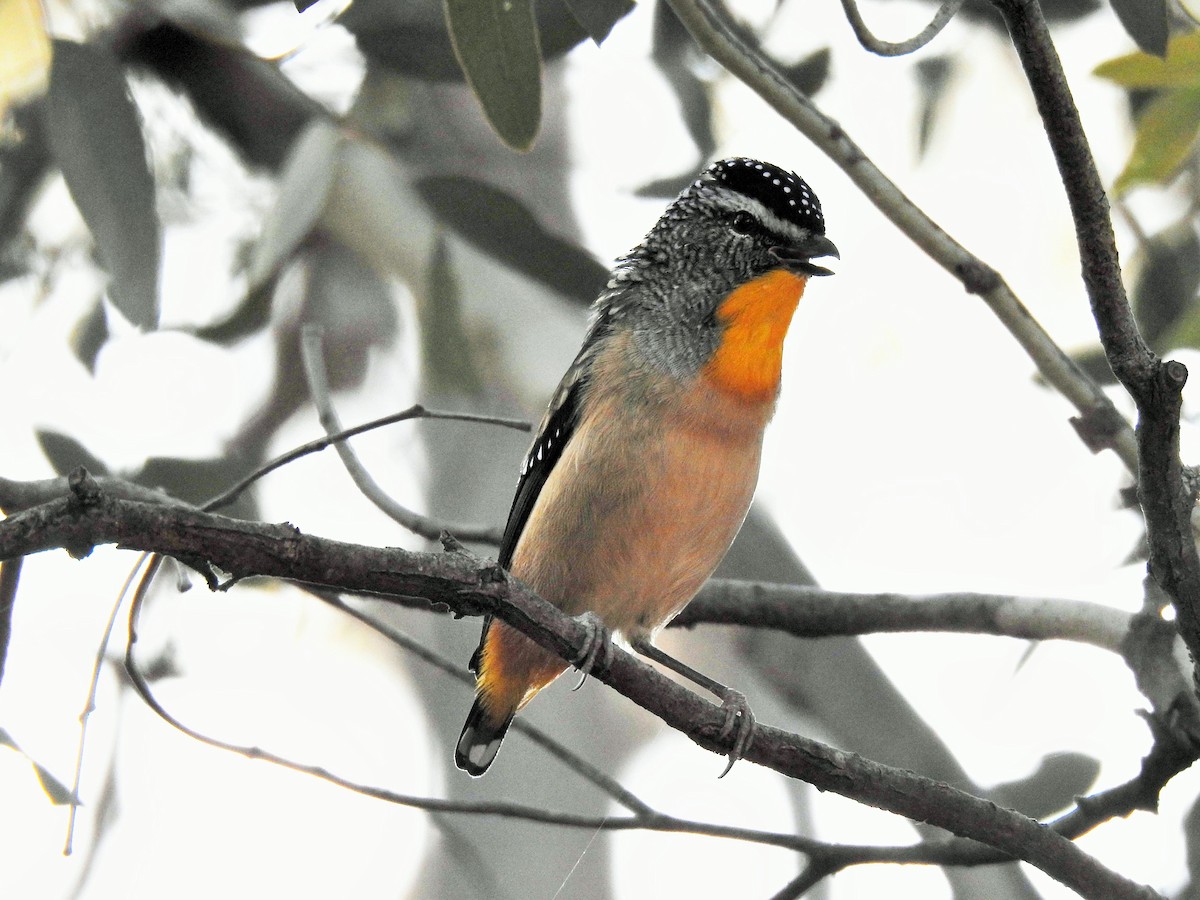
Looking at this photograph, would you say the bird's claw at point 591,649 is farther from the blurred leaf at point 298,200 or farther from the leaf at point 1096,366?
the leaf at point 1096,366

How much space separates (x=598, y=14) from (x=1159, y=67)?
1172 millimetres

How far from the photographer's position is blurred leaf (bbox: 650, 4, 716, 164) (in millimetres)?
3891

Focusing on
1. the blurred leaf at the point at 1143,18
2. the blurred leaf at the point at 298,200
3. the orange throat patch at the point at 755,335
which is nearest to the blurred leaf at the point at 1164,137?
the blurred leaf at the point at 1143,18

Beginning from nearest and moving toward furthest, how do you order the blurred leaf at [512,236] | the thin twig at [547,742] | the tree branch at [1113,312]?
the tree branch at [1113,312]
the thin twig at [547,742]
the blurred leaf at [512,236]

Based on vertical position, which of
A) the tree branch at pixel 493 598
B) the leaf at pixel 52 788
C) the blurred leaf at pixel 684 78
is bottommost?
the leaf at pixel 52 788

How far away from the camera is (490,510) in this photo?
425 centimetres

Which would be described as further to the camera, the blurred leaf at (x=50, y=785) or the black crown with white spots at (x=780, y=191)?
the black crown with white spots at (x=780, y=191)

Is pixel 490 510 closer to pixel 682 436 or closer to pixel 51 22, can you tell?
pixel 682 436

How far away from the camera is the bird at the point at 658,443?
9.18ft

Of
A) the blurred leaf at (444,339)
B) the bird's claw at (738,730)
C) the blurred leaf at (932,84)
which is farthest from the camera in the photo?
the blurred leaf at (932,84)

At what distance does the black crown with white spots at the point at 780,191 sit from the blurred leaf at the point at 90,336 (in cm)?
187

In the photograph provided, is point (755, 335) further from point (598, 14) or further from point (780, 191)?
point (598, 14)

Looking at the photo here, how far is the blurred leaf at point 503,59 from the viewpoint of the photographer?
216cm

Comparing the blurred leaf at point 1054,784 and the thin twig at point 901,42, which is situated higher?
the thin twig at point 901,42
